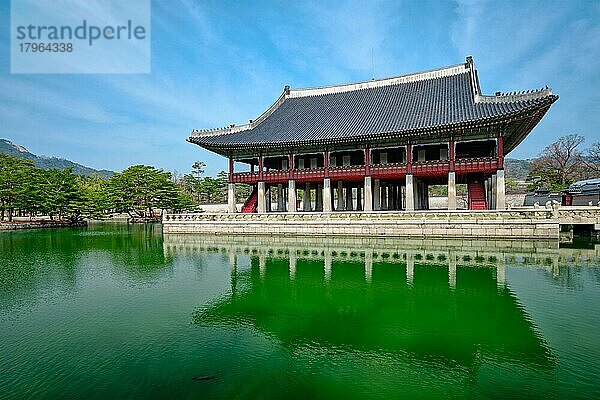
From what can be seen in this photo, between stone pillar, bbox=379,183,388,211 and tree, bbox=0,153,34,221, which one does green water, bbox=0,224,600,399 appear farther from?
tree, bbox=0,153,34,221

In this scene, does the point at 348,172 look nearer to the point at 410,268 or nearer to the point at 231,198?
the point at 231,198

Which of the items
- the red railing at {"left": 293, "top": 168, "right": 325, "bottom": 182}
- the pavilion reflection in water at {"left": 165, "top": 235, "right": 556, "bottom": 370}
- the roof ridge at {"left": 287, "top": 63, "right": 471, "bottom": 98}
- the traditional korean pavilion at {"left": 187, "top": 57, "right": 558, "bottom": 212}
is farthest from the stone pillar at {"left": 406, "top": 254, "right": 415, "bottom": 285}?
the roof ridge at {"left": 287, "top": 63, "right": 471, "bottom": 98}

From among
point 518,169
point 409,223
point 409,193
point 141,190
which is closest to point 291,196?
point 409,193

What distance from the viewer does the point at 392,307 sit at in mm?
9484

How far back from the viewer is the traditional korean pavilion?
80.2 feet

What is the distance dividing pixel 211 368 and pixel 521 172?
160 m

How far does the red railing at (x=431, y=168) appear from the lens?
25547mm

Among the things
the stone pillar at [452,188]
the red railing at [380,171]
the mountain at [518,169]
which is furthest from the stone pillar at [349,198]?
the mountain at [518,169]

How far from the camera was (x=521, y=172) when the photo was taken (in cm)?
13950

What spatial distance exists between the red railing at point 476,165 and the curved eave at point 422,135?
79.9 inches

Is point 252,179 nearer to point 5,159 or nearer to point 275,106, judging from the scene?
point 275,106

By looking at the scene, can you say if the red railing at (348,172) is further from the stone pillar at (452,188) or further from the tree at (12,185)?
the tree at (12,185)

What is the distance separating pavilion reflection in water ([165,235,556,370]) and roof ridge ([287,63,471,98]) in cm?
2046

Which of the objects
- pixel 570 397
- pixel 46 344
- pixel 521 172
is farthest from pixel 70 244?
pixel 521 172
